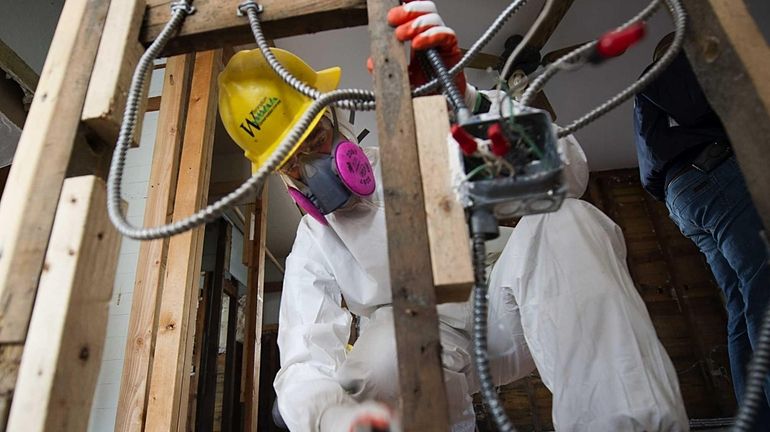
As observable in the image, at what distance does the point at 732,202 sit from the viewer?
1.28 metres

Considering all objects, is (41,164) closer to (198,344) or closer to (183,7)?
(183,7)

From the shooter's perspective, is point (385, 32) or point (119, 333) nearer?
point (385, 32)

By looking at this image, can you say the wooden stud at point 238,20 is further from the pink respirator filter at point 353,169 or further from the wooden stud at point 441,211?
the pink respirator filter at point 353,169

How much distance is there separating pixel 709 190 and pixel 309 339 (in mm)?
1170

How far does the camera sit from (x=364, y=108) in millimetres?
675

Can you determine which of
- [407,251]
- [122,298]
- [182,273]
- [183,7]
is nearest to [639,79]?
[407,251]

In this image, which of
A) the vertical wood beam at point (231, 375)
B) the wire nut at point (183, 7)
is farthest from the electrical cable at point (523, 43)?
the vertical wood beam at point (231, 375)

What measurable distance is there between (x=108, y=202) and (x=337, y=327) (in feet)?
2.64

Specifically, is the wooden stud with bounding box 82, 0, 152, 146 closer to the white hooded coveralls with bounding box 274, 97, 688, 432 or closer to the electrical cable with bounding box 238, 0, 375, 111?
the electrical cable with bounding box 238, 0, 375, 111

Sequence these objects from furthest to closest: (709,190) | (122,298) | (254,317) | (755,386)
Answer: (254,317), (122,298), (709,190), (755,386)

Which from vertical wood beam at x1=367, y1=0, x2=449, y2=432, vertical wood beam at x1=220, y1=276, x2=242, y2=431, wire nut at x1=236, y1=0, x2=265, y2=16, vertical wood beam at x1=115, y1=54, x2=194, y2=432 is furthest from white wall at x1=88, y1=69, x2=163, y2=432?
vertical wood beam at x1=220, y1=276, x2=242, y2=431

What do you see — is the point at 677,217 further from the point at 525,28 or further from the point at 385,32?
the point at 525,28

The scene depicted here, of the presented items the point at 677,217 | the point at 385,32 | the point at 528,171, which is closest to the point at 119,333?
the point at 385,32

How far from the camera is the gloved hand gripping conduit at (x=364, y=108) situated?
0.48 meters
